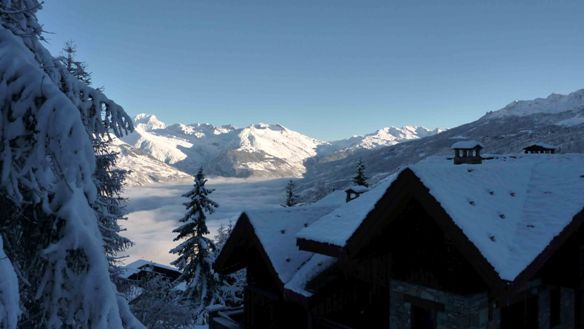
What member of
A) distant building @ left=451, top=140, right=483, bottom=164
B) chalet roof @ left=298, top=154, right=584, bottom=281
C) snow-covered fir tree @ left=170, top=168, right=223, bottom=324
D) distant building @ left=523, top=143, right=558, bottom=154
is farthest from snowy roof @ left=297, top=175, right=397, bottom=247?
snow-covered fir tree @ left=170, top=168, right=223, bottom=324

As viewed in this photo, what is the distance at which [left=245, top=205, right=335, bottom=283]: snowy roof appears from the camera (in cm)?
1217

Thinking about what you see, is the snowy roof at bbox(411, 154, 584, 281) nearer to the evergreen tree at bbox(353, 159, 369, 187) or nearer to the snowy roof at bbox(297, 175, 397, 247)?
the snowy roof at bbox(297, 175, 397, 247)

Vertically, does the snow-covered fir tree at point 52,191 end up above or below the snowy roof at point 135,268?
above

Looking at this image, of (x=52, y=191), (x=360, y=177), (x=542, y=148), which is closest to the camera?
(x=52, y=191)

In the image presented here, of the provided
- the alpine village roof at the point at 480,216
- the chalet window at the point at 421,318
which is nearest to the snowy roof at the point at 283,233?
the alpine village roof at the point at 480,216

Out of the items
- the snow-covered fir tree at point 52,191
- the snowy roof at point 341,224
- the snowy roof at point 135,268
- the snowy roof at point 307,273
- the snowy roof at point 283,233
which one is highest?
the snow-covered fir tree at point 52,191

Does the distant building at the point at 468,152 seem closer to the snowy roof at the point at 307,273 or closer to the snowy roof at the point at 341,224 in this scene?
the snowy roof at the point at 341,224

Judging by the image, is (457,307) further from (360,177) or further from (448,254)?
(360,177)

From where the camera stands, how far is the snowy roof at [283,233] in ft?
39.9

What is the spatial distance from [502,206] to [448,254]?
1.84 m

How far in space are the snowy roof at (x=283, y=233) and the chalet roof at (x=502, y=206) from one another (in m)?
1.88

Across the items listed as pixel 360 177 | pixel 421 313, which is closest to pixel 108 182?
pixel 421 313

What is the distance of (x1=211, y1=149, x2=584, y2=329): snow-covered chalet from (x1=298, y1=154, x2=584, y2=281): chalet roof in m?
0.03

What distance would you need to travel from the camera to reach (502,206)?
905 centimetres
